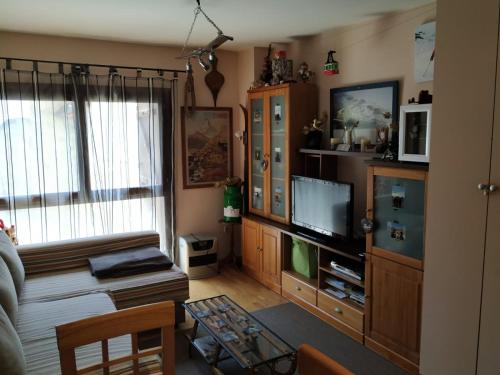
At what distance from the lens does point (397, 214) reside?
280 centimetres

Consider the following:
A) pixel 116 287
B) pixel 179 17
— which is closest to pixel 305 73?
pixel 179 17

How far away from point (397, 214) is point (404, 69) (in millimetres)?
1177

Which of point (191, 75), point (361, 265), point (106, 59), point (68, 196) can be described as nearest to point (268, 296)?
point (361, 265)

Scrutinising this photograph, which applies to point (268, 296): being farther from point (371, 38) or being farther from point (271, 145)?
point (371, 38)

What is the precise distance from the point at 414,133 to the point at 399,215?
0.54 metres

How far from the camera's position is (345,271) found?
332cm

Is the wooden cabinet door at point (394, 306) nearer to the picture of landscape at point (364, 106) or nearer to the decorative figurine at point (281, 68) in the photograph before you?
the picture of landscape at point (364, 106)

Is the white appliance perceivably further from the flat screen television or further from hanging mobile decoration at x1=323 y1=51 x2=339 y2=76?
hanging mobile decoration at x1=323 y1=51 x2=339 y2=76

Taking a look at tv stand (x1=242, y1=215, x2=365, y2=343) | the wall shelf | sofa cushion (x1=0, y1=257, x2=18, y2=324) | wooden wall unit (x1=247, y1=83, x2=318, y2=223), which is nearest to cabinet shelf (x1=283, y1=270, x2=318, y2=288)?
tv stand (x1=242, y1=215, x2=365, y2=343)

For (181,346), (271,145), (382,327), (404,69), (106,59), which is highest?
(106,59)

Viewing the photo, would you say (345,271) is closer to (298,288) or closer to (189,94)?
(298,288)

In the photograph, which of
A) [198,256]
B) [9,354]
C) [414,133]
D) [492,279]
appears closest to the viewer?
[9,354]

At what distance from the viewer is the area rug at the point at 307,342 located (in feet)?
9.38

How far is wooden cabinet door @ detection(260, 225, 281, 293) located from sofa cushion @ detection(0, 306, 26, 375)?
2.55m
